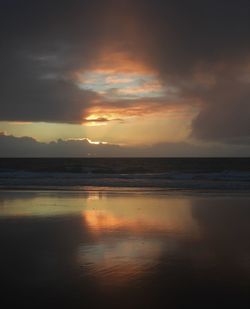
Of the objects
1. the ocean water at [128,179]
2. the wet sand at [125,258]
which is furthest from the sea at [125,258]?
the ocean water at [128,179]

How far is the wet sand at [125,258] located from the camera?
514cm

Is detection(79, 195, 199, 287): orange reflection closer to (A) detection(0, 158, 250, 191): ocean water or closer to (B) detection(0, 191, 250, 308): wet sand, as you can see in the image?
(B) detection(0, 191, 250, 308): wet sand

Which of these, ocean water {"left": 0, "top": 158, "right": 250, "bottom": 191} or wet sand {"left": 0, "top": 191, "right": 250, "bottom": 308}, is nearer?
wet sand {"left": 0, "top": 191, "right": 250, "bottom": 308}

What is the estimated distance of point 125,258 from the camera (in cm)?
698

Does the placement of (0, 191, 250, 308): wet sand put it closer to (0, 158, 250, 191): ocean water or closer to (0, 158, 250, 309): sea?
(0, 158, 250, 309): sea

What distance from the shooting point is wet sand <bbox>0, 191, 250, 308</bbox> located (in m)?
5.14

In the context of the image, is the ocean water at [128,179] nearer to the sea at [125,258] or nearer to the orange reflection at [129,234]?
the orange reflection at [129,234]

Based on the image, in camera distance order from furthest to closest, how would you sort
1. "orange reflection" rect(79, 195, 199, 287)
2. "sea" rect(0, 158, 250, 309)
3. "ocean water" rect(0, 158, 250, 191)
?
"ocean water" rect(0, 158, 250, 191)
"orange reflection" rect(79, 195, 199, 287)
"sea" rect(0, 158, 250, 309)

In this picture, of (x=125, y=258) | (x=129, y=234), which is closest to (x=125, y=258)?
(x=125, y=258)

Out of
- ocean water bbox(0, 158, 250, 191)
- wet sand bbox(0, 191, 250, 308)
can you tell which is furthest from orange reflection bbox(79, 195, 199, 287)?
ocean water bbox(0, 158, 250, 191)

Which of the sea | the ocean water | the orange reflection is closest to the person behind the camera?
the sea

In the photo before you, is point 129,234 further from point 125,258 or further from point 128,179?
point 128,179

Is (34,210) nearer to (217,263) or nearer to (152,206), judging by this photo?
(152,206)

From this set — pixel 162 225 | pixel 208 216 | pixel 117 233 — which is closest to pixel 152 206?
pixel 208 216
